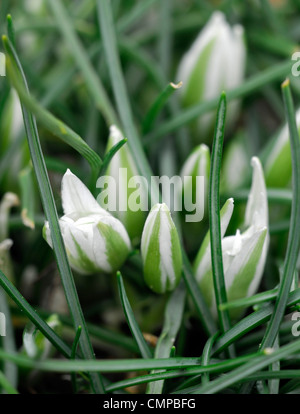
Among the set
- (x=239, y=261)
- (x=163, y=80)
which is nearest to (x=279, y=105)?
(x=163, y=80)

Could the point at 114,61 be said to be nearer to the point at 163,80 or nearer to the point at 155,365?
the point at 163,80

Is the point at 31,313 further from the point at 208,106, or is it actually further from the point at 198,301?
the point at 208,106

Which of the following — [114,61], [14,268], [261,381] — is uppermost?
[114,61]

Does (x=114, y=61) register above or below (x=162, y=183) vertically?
above

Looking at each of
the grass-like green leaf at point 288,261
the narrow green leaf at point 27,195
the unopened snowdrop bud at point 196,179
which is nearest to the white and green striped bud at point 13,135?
the narrow green leaf at point 27,195

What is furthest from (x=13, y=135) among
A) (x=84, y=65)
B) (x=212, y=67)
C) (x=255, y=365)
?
(x=255, y=365)

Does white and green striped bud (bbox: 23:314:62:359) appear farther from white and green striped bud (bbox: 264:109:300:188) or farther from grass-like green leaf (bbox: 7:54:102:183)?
white and green striped bud (bbox: 264:109:300:188)
